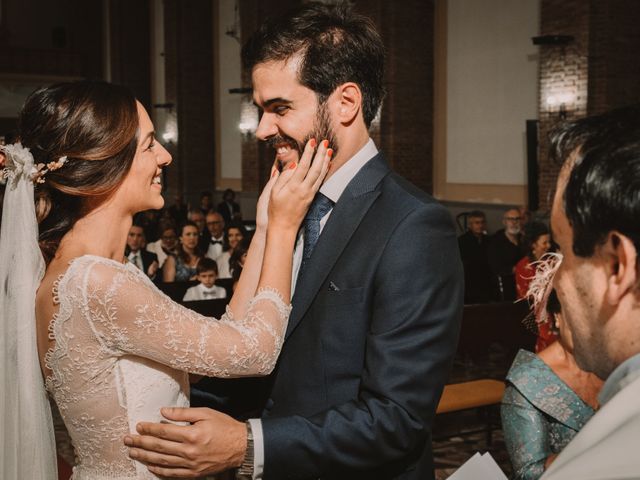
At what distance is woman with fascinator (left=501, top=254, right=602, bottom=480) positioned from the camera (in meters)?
2.34

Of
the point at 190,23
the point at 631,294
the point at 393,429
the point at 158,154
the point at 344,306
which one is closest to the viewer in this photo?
the point at 631,294

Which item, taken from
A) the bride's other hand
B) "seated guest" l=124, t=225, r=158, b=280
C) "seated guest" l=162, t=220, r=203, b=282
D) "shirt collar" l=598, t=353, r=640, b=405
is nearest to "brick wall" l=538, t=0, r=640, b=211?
"seated guest" l=162, t=220, r=203, b=282

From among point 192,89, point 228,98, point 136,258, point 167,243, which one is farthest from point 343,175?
point 192,89

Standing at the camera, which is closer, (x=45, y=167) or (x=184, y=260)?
(x=45, y=167)

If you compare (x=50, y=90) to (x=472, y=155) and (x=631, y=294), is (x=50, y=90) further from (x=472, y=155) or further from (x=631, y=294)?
(x=472, y=155)

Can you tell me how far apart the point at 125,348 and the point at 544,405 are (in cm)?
131

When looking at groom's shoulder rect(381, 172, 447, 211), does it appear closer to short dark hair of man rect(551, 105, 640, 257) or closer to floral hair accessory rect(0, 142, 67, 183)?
short dark hair of man rect(551, 105, 640, 257)

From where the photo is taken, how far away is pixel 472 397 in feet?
16.3

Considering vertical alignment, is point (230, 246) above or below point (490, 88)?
below

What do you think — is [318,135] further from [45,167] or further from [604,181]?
[604,181]

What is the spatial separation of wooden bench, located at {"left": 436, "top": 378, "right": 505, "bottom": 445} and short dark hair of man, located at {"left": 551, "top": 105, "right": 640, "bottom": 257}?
3708 mm

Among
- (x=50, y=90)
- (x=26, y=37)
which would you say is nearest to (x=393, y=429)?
(x=50, y=90)

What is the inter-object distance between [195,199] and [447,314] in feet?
55.4

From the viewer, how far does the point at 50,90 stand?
193 centimetres
